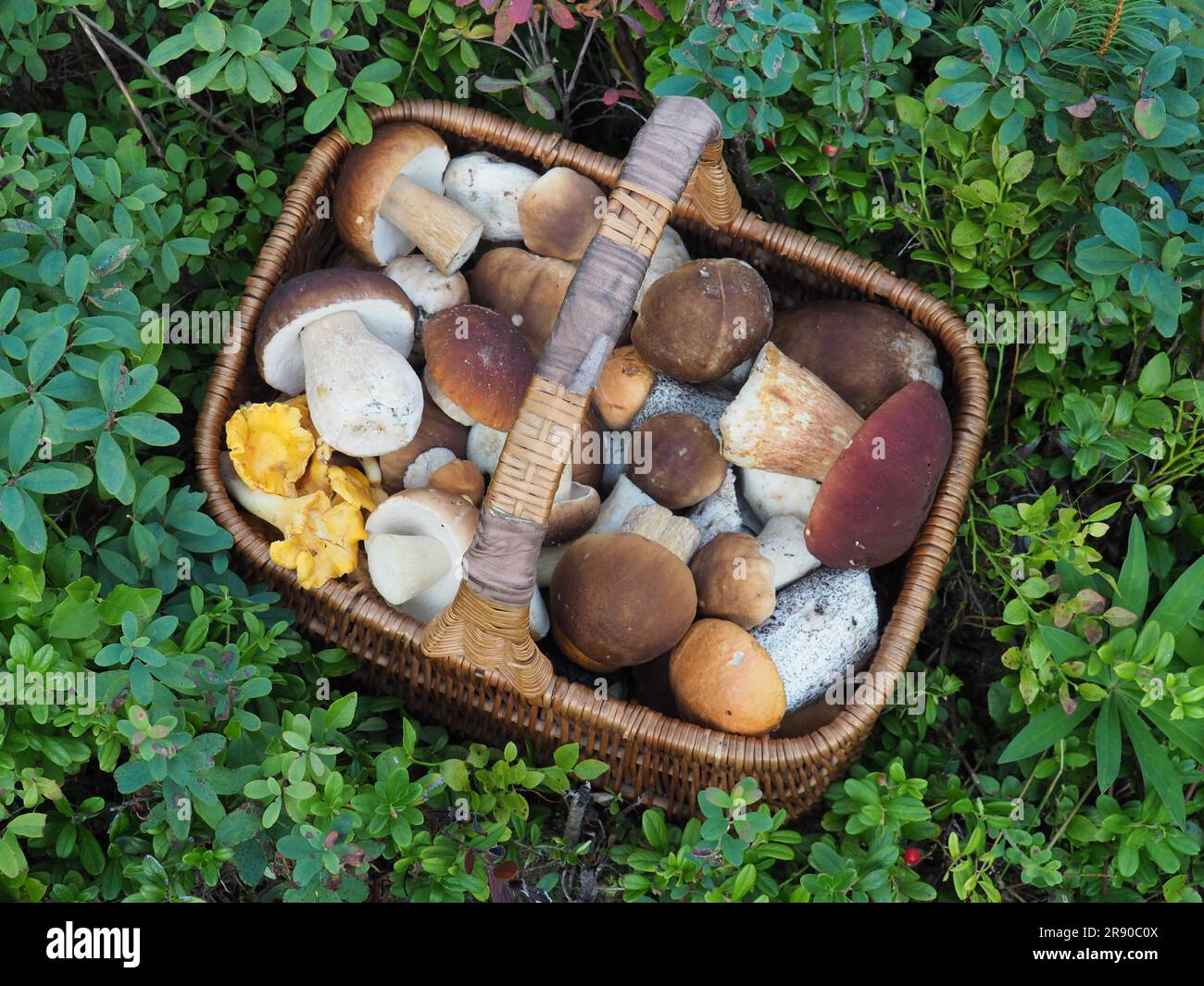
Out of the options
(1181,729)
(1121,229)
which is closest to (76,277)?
(1121,229)

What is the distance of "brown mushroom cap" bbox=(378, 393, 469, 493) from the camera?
2516 mm

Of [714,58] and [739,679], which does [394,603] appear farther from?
[714,58]

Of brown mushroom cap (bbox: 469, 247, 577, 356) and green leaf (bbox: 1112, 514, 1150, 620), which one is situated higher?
brown mushroom cap (bbox: 469, 247, 577, 356)

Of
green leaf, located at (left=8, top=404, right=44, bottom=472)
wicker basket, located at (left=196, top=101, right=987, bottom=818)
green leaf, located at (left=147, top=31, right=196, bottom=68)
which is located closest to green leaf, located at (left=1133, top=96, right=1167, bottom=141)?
wicker basket, located at (left=196, top=101, right=987, bottom=818)

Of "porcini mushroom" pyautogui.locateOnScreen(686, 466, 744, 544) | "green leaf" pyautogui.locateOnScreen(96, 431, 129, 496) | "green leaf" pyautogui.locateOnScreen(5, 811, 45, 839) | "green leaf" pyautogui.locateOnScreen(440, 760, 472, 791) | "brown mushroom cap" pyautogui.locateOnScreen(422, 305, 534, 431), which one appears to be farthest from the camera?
"porcini mushroom" pyautogui.locateOnScreen(686, 466, 744, 544)

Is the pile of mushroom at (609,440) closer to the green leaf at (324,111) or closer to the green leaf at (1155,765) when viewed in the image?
the green leaf at (324,111)

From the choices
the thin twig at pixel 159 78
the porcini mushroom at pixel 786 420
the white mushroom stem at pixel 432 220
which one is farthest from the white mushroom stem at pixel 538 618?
the thin twig at pixel 159 78

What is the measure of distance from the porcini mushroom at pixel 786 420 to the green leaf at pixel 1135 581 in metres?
0.66

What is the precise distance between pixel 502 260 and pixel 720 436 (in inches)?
28.9

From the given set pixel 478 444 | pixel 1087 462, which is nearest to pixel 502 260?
pixel 478 444

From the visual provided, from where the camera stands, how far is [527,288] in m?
2.64

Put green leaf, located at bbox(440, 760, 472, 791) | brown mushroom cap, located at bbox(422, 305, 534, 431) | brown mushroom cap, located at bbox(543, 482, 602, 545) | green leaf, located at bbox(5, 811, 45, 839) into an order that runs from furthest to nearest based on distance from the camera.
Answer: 1. brown mushroom cap, located at bbox(543, 482, 602, 545)
2. brown mushroom cap, located at bbox(422, 305, 534, 431)
3. green leaf, located at bbox(440, 760, 472, 791)
4. green leaf, located at bbox(5, 811, 45, 839)

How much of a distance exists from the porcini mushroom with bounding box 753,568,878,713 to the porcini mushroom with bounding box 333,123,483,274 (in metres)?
1.20

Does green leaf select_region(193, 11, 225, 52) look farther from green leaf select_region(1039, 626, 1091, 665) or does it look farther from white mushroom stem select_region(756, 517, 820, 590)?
green leaf select_region(1039, 626, 1091, 665)
